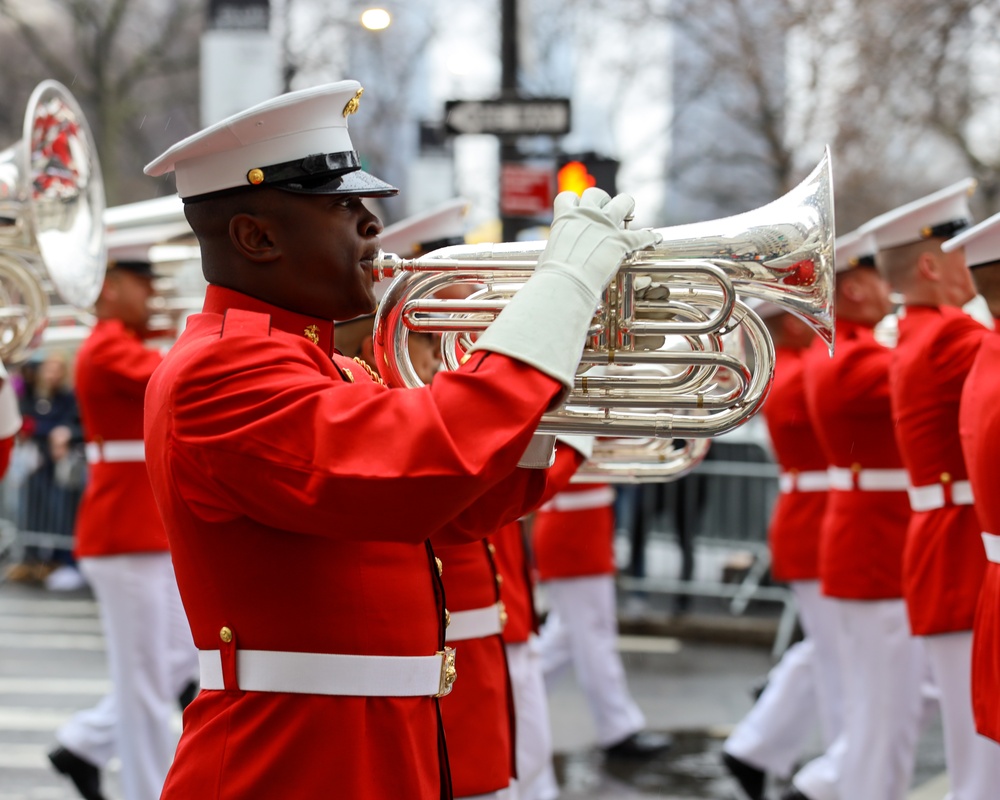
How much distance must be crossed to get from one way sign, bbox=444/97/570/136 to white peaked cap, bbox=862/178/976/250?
13.6 feet

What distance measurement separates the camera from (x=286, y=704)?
→ 7.94 ft

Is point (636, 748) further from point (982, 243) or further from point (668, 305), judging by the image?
point (668, 305)

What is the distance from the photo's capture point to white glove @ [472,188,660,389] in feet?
7.01

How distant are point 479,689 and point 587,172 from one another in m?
5.43

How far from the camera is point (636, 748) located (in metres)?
6.86

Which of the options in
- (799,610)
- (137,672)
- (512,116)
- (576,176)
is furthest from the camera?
(512,116)

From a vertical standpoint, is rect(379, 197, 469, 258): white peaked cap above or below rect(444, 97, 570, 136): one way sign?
below

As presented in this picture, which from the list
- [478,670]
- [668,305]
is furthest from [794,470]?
[668,305]

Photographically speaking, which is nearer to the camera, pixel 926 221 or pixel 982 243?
pixel 982 243

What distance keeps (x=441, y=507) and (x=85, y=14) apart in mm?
18370

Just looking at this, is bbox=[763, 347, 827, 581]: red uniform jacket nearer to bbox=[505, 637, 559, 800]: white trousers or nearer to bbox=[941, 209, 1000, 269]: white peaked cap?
bbox=[505, 637, 559, 800]: white trousers

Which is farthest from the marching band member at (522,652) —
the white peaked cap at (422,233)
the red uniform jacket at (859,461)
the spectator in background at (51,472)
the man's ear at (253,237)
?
the spectator in background at (51,472)

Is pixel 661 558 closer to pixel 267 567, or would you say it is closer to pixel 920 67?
pixel 920 67

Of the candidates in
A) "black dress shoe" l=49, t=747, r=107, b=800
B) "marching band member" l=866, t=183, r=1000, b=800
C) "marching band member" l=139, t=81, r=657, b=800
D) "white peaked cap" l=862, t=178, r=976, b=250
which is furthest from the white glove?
"black dress shoe" l=49, t=747, r=107, b=800
